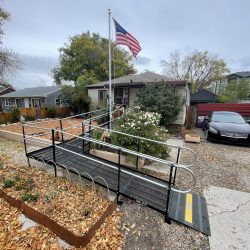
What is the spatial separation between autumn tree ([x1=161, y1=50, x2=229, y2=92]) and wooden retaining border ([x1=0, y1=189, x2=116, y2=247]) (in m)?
32.6

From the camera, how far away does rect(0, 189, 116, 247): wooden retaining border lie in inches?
89.0

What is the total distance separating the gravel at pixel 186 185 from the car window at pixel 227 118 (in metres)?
1.64

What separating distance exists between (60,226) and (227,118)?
9069mm

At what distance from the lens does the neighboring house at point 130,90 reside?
10.0m

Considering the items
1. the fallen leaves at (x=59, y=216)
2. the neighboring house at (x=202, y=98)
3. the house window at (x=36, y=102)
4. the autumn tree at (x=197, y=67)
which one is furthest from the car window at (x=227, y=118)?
the autumn tree at (x=197, y=67)

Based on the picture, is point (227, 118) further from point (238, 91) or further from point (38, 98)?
point (238, 91)

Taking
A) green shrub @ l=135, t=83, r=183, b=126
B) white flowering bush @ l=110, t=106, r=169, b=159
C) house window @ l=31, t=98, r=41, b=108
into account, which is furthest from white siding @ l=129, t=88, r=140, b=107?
house window @ l=31, t=98, r=41, b=108

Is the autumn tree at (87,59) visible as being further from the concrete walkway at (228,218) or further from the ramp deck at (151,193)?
the concrete walkway at (228,218)

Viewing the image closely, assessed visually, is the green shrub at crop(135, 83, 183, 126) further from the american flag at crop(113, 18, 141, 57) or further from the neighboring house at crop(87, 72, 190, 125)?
the american flag at crop(113, 18, 141, 57)

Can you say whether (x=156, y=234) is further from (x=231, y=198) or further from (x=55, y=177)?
(x=55, y=177)

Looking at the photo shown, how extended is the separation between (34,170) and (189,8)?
9.70 meters

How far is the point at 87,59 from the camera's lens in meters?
24.5

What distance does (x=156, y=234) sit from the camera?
252 centimetres

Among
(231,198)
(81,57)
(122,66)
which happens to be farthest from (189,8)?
A: (81,57)
